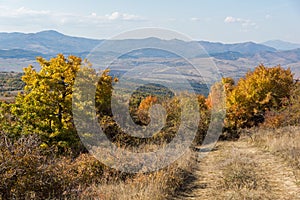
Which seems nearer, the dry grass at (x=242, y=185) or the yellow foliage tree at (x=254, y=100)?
the dry grass at (x=242, y=185)

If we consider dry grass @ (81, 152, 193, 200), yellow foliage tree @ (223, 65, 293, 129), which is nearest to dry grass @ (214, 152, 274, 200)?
dry grass @ (81, 152, 193, 200)

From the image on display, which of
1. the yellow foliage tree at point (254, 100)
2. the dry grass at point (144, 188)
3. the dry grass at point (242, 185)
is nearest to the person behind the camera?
the dry grass at point (144, 188)

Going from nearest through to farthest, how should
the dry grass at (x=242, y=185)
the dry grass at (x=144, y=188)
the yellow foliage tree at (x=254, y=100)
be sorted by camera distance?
1. the dry grass at (x=144, y=188)
2. the dry grass at (x=242, y=185)
3. the yellow foliage tree at (x=254, y=100)

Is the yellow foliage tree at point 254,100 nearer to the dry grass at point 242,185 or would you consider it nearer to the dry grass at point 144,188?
the dry grass at point 242,185

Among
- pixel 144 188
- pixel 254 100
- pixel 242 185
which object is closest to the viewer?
pixel 144 188

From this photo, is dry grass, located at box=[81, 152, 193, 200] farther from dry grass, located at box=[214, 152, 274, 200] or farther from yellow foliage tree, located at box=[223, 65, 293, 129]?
yellow foliage tree, located at box=[223, 65, 293, 129]

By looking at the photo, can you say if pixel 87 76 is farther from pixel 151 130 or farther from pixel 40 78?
pixel 151 130

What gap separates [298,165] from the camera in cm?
878

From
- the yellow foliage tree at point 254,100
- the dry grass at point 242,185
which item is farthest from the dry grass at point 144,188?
the yellow foliage tree at point 254,100

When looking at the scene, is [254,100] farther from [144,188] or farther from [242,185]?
[144,188]

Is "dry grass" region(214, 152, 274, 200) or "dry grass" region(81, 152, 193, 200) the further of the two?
"dry grass" region(214, 152, 274, 200)

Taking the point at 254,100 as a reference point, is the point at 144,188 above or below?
below

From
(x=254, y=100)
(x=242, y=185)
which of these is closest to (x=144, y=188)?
(x=242, y=185)

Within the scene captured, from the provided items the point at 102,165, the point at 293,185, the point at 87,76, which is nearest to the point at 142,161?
the point at 102,165
